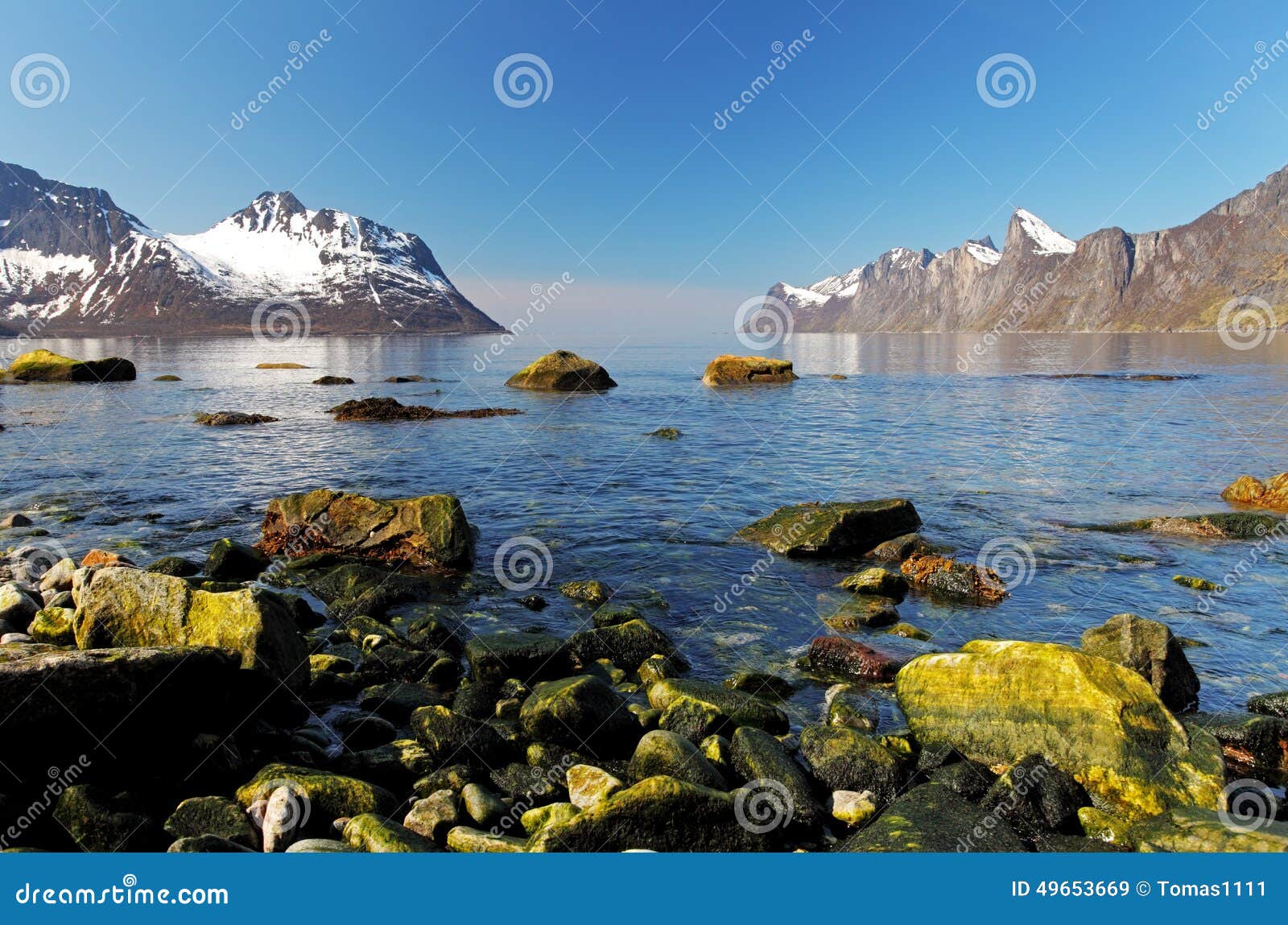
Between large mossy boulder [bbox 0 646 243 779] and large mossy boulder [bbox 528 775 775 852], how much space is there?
467cm

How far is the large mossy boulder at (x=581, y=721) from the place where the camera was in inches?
340

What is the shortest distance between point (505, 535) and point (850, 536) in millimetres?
9126

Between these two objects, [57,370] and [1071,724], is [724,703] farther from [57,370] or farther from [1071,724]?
[57,370]

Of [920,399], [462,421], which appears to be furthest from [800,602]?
[920,399]

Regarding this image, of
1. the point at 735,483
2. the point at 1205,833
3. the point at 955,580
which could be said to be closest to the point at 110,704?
the point at 1205,833

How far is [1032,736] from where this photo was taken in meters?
7.93

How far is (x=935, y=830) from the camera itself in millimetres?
6688

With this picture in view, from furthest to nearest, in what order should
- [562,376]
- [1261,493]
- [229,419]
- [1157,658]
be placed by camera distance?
[562,376]
[229,419]
[1261,493]
[1157,658]

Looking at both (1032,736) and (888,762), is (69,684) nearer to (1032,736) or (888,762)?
(888,762)

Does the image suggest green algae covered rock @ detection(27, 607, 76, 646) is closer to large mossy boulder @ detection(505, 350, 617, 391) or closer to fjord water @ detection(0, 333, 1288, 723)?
fjord water @ detection(0, 333, 1288, 723)

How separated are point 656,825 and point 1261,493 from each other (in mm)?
22803

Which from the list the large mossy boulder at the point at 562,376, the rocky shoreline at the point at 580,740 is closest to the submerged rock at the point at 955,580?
the rocky shoreline at the point at 580,740

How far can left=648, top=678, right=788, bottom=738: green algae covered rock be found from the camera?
29.8 feet

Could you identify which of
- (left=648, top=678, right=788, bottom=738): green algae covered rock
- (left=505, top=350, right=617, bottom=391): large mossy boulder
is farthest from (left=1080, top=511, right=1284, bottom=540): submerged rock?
(left=505, top=350, right=617, bottom=391): large mossy boulder
